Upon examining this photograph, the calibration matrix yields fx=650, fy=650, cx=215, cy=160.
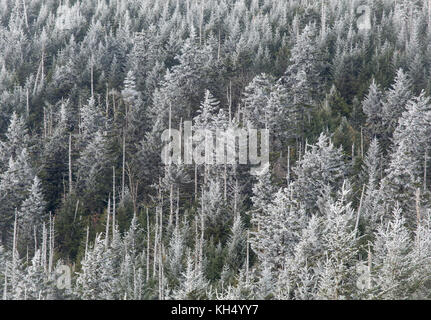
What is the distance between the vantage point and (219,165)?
62.2 meters

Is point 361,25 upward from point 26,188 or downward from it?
upward

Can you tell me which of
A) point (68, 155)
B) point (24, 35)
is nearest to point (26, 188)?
point (68, 155)

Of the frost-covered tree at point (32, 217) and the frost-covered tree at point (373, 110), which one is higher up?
the frost-covered tree at point (373, 110)

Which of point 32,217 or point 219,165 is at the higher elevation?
point 219,165

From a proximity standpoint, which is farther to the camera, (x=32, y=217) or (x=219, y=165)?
(x=219, y=165)

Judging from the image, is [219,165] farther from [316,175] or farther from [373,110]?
[373,110]

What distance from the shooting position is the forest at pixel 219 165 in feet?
118

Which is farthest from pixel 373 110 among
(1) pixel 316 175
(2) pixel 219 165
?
(1) pixel 316 175

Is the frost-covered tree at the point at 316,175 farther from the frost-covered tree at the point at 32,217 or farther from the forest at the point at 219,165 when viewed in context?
the frost-covered tree at the point at 32,217

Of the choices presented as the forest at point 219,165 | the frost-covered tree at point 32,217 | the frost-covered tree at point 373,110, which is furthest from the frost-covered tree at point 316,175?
the frost-covered tree at point 32,217

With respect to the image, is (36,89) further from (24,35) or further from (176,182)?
(176,182)

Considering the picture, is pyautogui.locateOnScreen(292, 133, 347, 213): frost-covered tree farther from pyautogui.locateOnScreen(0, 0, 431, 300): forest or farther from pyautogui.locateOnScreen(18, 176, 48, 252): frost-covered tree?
pyautogui.locateOnScreen(18, 176, 48, 252): frost-covered tree

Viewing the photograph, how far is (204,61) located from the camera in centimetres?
8494
